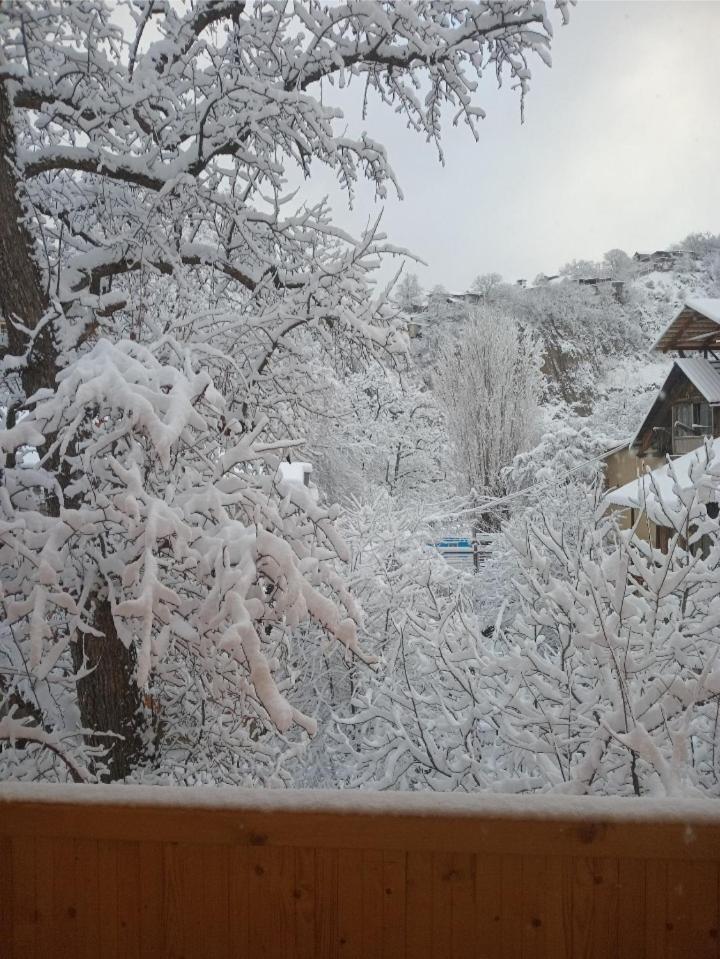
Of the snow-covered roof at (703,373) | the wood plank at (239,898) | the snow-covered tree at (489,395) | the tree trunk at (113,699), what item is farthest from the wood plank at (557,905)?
the snow-covered tree at (489,395)

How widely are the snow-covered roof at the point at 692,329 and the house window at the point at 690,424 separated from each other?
555 millimetres

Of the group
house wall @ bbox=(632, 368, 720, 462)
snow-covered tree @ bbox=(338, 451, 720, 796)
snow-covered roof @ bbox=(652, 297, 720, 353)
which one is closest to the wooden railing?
snow-covered tree @ bbox=(338, 451, 720, 796)

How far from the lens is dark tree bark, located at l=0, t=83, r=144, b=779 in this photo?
270 centimetres

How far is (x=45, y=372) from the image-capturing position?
8.90 ft

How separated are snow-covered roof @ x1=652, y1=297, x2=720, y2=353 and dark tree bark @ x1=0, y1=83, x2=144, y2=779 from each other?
5113mm

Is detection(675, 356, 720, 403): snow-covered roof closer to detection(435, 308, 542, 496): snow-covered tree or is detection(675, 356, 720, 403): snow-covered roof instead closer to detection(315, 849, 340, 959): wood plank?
detection(435, 308, 542, 496): snow-covered tree

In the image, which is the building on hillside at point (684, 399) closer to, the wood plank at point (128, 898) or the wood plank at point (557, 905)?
the wood plank at point (557, 905)

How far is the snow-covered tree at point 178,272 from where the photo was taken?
2.01 m

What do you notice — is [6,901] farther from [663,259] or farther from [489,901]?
[663,259]

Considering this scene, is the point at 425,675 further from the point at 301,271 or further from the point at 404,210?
the point at 404,210

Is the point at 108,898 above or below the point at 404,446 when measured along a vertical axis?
below

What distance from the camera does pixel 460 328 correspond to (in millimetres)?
9211

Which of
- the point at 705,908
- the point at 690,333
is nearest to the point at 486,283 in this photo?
the point at 690,333

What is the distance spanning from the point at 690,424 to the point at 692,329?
883 mm
